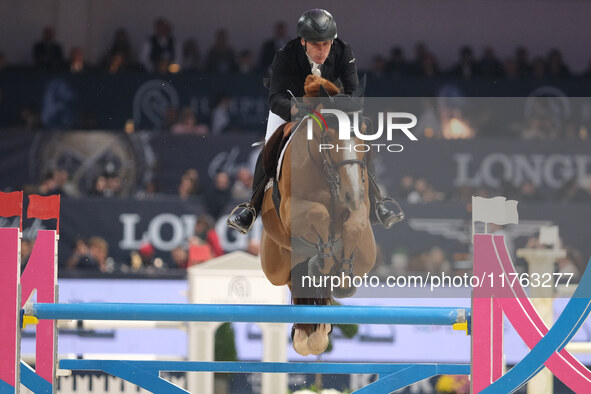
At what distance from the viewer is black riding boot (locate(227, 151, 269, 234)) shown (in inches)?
148

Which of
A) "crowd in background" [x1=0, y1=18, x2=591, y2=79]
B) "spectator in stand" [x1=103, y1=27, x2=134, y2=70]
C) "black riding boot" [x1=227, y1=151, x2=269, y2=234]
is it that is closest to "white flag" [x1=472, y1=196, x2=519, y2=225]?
"black riding boot" [x1=227, y1=151, x2=269, y2=234]

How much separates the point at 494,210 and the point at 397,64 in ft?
22.8

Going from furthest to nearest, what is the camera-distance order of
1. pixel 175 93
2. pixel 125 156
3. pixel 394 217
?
1. pixel 175 93
2. pixel 125 156
3. pixel 394 217

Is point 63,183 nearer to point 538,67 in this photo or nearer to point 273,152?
point 273,152

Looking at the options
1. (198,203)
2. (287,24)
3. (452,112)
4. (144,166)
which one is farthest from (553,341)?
(287,24)

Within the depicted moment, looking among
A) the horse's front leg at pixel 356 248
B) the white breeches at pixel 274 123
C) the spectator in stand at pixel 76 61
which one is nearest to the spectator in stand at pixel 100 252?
the spectator in stand at pixel 76 61

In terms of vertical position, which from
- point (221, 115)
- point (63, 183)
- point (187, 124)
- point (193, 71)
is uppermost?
point (193, 71)

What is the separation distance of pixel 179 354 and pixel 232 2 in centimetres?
615

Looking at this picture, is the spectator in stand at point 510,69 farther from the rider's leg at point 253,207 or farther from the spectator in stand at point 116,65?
the rider's leg at point 253,207

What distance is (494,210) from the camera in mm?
3176

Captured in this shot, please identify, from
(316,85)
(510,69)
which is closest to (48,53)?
(510,69)

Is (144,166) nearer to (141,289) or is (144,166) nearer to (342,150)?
(141,289)

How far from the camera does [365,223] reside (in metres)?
3.31

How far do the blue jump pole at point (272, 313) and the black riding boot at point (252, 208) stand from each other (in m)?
0.62
